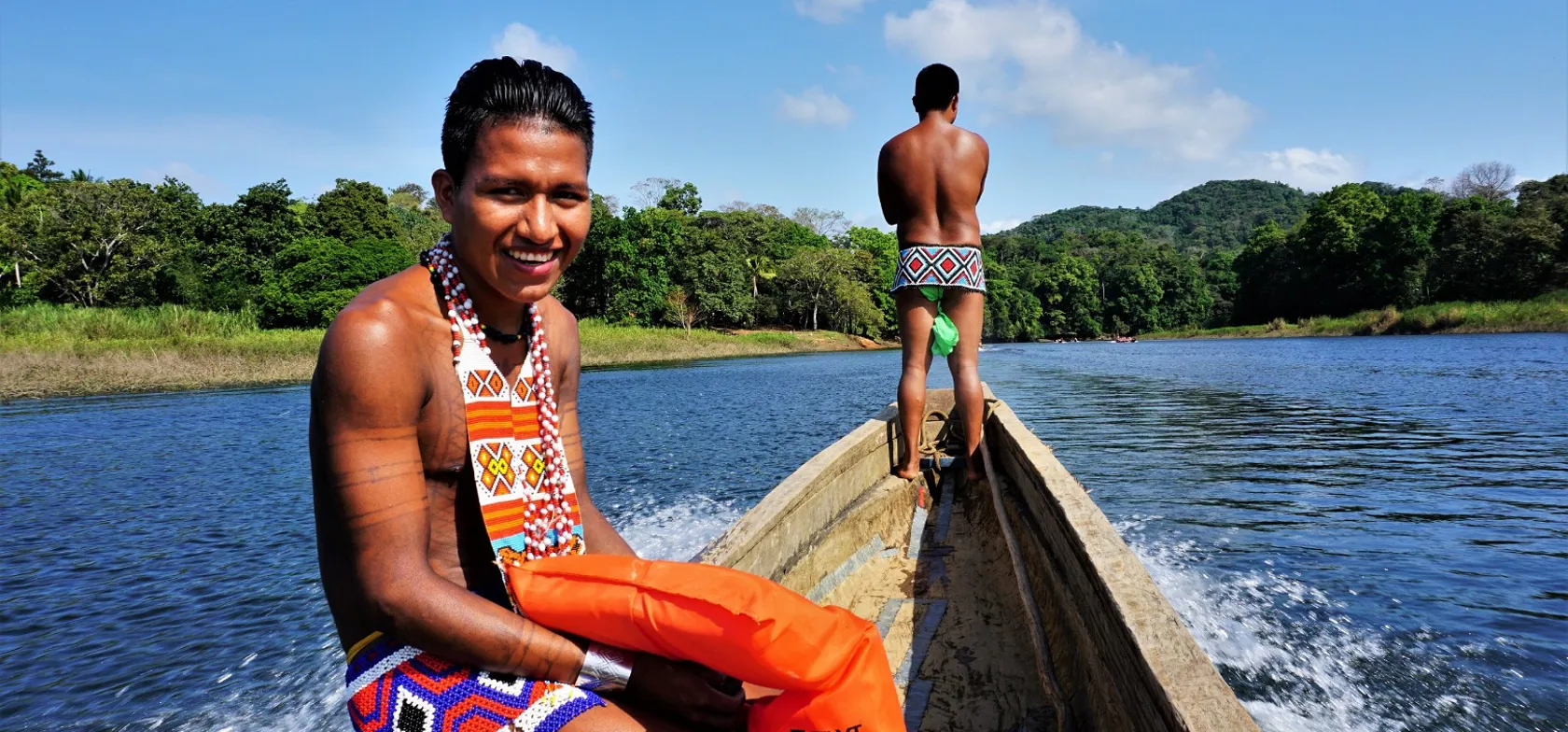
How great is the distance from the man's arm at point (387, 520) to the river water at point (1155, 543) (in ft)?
8.98

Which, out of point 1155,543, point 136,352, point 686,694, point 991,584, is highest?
point 136,352

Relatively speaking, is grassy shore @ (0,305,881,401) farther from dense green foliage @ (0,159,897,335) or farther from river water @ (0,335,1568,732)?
river water @ (0,335,1568,732)

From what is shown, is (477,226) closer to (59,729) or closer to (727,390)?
(59,729)

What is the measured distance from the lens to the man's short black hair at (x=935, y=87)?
437cm

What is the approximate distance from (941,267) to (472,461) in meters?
3.34

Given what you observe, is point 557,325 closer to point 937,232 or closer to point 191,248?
point 937,232

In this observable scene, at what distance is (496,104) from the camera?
143cm

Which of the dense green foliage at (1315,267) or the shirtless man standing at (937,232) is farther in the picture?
the dense green foliage at (1315,267)

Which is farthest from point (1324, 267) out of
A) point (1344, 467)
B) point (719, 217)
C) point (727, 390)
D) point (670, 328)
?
point (1344, 467)

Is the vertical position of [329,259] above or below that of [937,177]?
above

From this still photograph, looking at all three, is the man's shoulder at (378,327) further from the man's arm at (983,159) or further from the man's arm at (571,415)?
the man's arm at (983,159)

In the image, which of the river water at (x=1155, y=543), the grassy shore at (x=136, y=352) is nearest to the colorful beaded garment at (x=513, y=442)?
the river water at (x=1155, y=543)

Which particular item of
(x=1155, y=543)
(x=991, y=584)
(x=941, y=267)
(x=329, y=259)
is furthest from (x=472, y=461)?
(x=329, y=259)

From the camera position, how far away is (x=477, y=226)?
142cm
